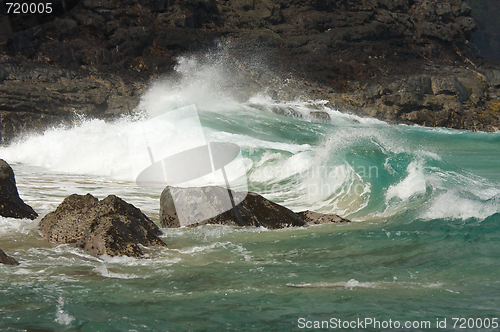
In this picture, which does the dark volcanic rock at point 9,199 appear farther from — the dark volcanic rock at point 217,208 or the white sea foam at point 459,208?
the white sea foam at point 459,208

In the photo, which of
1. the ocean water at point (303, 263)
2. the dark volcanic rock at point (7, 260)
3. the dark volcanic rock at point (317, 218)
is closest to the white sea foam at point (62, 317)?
the ocean water at point (303, 263)

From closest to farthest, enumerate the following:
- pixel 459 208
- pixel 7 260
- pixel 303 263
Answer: pixel 7 260
pixel 303 263
pixel 459 208

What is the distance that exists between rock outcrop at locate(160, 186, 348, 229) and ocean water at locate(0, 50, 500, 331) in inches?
8.5

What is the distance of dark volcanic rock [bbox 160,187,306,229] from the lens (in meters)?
5.29

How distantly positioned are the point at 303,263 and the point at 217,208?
165 cm

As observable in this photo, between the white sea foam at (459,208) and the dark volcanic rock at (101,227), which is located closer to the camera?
the dark volcanic rock at (101,227)

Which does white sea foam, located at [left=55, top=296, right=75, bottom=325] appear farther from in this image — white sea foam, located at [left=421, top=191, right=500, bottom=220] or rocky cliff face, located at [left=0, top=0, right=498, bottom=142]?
rocky cliff face, located at [left=0, top=0, right=498, bottom=142]

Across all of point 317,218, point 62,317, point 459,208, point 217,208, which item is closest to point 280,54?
point 317,218

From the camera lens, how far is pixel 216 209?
→ 17.5 feet

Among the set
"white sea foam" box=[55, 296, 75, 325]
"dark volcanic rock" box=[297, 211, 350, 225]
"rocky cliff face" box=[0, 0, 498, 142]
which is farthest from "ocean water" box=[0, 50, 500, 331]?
"rocky cliff face" box=[0, 0, 498, 142]

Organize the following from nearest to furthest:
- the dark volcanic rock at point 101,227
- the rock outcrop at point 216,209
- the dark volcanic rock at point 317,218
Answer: the dark volcanic rock at point 101,227 → the rock outcrop at point 216,209 → the dark volcanic rock at point 317,218

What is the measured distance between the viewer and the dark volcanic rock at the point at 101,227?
397cm

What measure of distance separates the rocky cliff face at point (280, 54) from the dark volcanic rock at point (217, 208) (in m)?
11.6

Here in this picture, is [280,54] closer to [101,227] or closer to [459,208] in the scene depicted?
[459,208]
